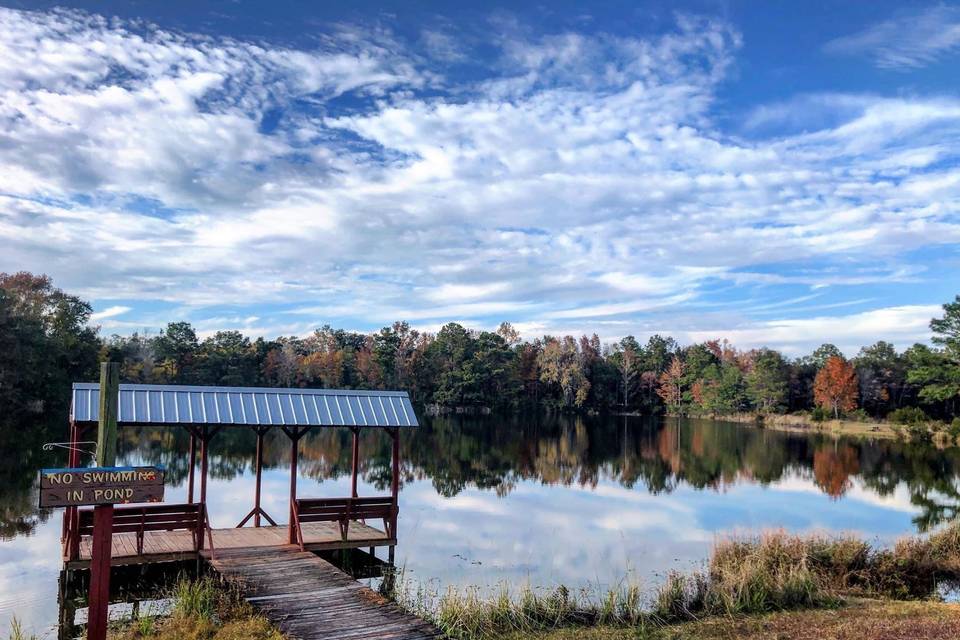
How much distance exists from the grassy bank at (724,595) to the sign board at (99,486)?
4.07 meters

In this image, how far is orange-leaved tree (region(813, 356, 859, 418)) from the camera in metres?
69.1

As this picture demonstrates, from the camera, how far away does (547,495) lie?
981 inches

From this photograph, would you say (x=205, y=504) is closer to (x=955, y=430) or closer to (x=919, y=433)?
(x=919, y=433)

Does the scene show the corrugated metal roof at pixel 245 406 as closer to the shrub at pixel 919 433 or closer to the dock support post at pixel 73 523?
the dock support post at pixel 73 523

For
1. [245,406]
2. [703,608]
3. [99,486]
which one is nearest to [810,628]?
[703,608]

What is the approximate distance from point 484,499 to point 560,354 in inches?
2619

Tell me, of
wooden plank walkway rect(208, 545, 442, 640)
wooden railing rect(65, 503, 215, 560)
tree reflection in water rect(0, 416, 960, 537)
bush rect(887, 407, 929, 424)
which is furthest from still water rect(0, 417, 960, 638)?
bush rect(887, 407, 929, 424)

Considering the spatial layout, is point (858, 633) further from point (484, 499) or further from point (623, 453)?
point (623, 453)

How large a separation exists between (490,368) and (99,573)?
2875 inches

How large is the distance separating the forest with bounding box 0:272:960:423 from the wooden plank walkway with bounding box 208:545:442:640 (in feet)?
130

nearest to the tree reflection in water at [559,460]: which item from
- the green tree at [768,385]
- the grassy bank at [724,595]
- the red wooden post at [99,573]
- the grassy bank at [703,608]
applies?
the grassy bank at [703,608]

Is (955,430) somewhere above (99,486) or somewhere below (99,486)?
below

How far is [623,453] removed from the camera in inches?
1569

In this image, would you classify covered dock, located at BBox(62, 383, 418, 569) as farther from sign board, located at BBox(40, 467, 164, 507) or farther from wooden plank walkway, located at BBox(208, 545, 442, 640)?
sign board, located at BBox(40, 467, 164, 507)
